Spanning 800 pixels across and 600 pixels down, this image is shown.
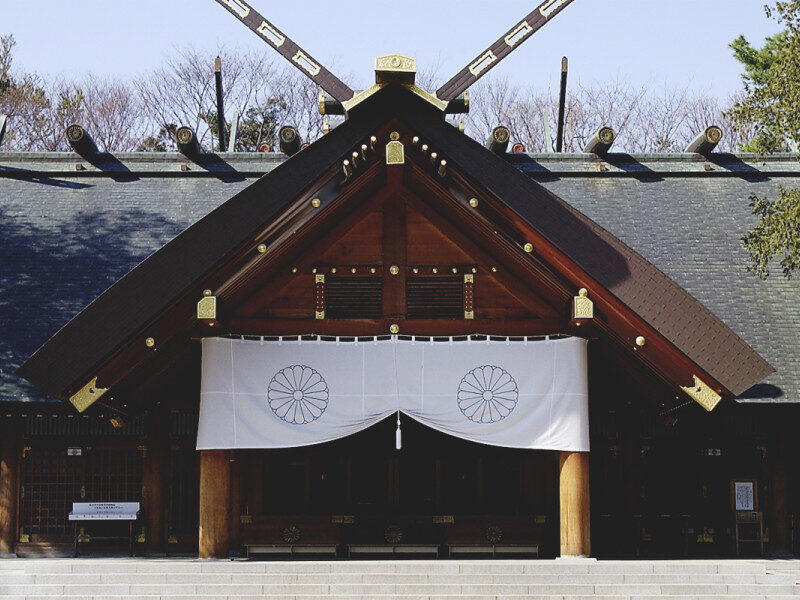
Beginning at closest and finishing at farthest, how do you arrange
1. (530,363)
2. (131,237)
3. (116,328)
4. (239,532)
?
(116,328) → (530,363) → (239,532) → (131,237)

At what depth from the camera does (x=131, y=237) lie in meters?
17.0

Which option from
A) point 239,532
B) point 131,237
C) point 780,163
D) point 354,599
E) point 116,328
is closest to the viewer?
point 354,599

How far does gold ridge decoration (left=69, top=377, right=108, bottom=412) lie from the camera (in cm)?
1152

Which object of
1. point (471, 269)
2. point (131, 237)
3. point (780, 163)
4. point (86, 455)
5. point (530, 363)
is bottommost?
point (86, 455)

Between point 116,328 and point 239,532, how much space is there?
4.67 meters

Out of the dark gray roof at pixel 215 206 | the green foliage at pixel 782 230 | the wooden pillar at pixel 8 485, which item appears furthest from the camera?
the dark gray roof at pixel 215 206

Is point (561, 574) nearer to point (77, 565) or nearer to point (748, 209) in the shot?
point (77, 565)

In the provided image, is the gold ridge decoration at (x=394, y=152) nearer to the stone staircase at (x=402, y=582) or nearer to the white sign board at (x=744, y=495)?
the stone staircase at (x=402, y=582)

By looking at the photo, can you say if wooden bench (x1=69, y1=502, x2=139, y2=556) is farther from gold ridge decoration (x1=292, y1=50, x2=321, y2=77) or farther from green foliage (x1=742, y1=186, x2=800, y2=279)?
green foliage (x1=742, y1=186, x2=800, y2=279)

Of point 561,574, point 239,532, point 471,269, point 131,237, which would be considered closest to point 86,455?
point 239,532

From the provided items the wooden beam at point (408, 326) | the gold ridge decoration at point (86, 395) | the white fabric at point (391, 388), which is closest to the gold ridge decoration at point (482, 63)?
the wooden beam at point (408, 326)

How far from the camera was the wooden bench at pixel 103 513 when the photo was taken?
14.6 m

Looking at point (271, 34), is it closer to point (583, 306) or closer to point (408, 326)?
point (408, 326)

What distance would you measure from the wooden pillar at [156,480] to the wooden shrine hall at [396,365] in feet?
0.14
